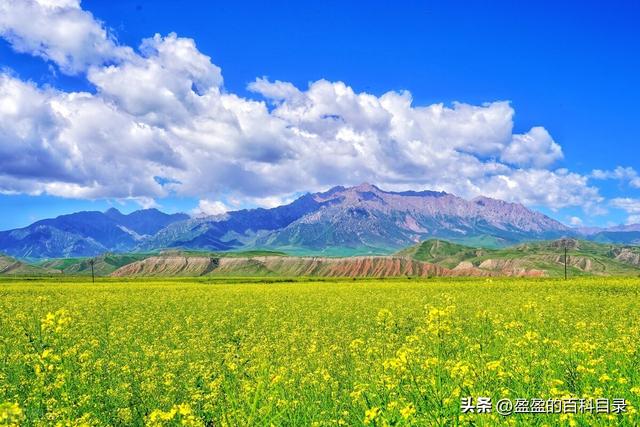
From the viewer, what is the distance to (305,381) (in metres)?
12.6

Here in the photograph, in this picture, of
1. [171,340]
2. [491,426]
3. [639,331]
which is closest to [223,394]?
[491,426]

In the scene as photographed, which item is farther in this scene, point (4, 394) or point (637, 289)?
point (637, 289)

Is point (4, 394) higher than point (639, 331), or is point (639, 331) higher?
point (639, 331)

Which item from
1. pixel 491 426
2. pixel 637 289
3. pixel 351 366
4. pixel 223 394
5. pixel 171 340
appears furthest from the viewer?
pixel 637 289

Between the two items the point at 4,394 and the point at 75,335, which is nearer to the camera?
the point at 4,394

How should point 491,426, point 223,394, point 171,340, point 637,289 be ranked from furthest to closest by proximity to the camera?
point 637,289
point 171,340
point 223,394
point 491,426

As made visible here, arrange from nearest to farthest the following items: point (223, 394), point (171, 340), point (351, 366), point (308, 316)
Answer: point (223, 394) → point (351, 366) → point (171, 340) → point (308, 316)

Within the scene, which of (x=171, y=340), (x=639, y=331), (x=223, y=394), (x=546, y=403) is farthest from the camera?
(x=171, y=340)

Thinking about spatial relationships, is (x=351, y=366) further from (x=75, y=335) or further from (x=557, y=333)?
(x=75, y=335)

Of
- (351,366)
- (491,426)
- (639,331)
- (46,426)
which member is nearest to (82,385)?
(46,426)

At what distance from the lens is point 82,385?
41.9ft

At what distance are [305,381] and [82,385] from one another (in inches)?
241

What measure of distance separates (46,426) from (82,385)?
12.3 feet

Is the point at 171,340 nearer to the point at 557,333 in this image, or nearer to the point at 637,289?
the point at 557,333
